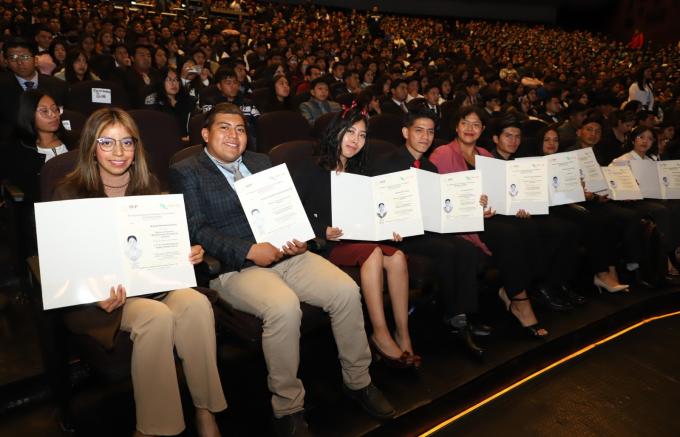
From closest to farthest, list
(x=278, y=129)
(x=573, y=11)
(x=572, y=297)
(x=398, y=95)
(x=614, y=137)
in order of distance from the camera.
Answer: (x=572, y=297), (x=278, y=129), (x=614, y=137), (x=398, y=95), (x=573, y=11)

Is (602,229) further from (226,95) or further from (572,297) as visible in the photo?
(226,95)

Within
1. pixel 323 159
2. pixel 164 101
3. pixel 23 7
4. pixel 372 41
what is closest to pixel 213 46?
pixel 23 7

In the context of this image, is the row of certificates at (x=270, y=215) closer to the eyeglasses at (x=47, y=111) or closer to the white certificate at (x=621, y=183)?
the white certificate at (x=621, y=183)

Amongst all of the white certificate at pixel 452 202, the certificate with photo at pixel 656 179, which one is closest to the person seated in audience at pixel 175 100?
the white certificate at pixel 452 202

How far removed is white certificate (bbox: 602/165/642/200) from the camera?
3.55 metres

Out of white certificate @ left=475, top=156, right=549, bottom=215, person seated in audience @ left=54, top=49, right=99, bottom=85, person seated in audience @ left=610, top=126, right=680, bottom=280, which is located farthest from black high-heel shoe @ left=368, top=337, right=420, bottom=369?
person seated in audience @ left=54, top=49, right=99, bottom=85

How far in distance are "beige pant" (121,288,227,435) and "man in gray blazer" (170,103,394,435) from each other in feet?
0.70

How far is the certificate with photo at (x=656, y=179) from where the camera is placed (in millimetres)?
3797

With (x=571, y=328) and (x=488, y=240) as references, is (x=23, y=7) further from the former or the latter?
(x=571, y=328)

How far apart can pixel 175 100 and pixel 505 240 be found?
337 cm

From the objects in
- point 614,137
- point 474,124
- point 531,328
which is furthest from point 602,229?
point 614,137

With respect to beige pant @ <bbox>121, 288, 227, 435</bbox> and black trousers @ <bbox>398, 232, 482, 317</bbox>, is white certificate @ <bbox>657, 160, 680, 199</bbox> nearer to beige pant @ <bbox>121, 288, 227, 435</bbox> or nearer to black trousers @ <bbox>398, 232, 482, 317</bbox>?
black trousers @ <bbox>398, 232, 482, 317</bbox>

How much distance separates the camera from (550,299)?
310 centimetres

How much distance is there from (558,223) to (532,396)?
119cm
